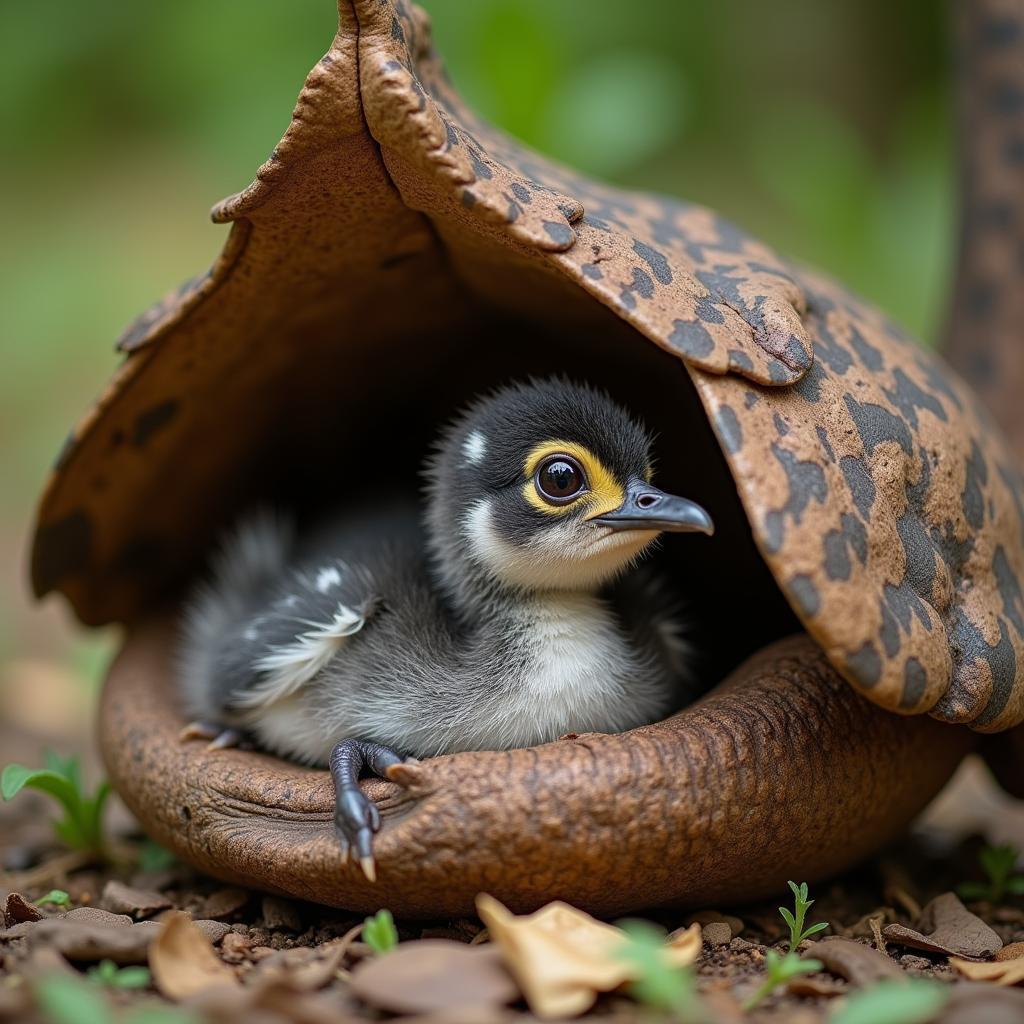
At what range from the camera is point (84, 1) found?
9445mm

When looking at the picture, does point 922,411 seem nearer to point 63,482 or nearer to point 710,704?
point 710,704

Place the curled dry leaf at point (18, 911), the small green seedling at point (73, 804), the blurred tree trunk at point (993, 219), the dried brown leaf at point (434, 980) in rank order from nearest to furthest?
the dried brown leaf at point (434, 980) → the curled dry leaf at point (18, 911) → the small green seedling at point (73, 804) → the blurred tree trunk at point (993, 219)

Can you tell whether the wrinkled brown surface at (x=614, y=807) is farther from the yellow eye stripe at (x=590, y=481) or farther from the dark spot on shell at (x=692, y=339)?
the dark spot on shell at (x=692, y=339)

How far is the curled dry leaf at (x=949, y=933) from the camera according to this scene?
2.35 meters

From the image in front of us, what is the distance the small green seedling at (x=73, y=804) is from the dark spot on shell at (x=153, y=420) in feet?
2.57

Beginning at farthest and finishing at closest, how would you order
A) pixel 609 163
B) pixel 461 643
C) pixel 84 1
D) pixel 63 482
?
1. pixel 84 1
2. pixel 609 163
3. pixel 63 482
4. pixel 461 643

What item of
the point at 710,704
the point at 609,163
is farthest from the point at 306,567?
the point at 609,163

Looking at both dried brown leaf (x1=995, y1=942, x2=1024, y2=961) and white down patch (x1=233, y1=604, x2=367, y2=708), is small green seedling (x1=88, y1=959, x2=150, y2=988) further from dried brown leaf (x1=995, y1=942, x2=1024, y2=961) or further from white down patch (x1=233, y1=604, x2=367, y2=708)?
dried brown leaf (x1=995, y1=942, x2=1024, y2=961)

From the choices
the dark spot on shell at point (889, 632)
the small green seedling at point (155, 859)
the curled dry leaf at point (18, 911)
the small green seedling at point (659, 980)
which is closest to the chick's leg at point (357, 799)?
the small green seedling at point (659, 980)

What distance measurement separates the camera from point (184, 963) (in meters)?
2.08

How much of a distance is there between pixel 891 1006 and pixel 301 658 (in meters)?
1.43

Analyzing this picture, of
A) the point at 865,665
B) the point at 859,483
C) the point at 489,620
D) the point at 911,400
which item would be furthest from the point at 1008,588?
the point at 489,620

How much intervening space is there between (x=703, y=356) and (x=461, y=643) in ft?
3.06

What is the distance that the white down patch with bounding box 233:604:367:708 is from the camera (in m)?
2.71
